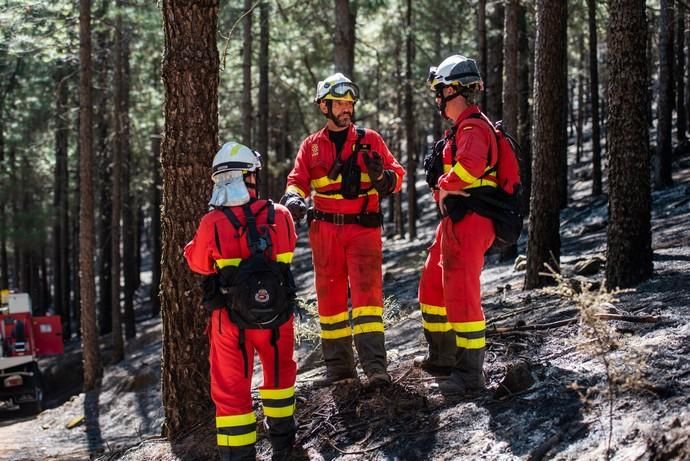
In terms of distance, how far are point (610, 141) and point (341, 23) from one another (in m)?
6.28

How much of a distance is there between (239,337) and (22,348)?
12928mm

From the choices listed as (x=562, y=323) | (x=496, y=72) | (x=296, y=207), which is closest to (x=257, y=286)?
(x=296, y=207)

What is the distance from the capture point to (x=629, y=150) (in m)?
7.58

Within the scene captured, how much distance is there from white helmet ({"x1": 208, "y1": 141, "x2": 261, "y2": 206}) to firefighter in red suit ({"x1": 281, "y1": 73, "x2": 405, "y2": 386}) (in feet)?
2.42

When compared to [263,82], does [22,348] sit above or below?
below

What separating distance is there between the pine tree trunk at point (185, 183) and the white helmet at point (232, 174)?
1.06 meters

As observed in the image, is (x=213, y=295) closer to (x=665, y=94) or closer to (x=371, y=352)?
(x=371, y=352)

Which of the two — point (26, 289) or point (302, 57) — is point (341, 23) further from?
point (26, 289)

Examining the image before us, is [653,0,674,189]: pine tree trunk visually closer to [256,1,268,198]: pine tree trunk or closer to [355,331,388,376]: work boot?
[256,1,268,198]: pine tree trunk

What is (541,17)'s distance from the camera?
9.12 m

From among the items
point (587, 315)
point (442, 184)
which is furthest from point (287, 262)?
point (587, 315)

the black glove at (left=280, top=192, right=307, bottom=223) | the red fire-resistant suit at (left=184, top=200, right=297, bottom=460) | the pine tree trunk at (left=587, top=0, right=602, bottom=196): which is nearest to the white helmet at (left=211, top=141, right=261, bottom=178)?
the red fire-resistant suit at (left=184, top=200, right=297, bottom=460)

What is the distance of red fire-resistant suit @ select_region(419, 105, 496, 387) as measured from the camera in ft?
17.6

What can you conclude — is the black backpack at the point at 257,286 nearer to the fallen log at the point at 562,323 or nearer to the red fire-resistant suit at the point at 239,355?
the red fire-resistant suit at the point at 239,355
